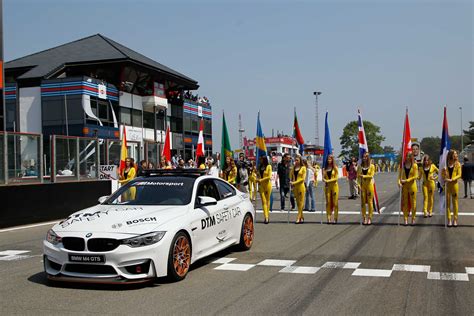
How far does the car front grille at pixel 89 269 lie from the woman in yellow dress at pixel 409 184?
27.9 ft

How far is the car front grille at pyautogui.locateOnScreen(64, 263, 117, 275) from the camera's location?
627 cm

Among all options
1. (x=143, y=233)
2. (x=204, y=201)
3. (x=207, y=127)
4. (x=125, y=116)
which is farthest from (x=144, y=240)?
(x=207, y=127)

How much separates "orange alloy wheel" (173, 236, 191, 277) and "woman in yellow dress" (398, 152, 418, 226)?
24.1 ft

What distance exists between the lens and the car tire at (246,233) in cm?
918

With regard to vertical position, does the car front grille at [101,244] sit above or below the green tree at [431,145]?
below

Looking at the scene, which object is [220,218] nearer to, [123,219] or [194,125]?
[123,219]

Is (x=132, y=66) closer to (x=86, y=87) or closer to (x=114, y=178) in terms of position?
(x=86, y=87)

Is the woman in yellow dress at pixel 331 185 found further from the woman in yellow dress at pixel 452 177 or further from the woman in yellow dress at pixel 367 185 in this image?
the woman in yellow dress at pixel 452 177

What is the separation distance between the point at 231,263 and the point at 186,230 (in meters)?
1.40

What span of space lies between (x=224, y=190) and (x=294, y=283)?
2.72 metres

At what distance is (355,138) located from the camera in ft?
367

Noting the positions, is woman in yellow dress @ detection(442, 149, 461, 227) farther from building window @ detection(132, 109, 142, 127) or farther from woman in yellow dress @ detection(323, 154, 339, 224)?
building window @ detection(132, 109, 142, 127)

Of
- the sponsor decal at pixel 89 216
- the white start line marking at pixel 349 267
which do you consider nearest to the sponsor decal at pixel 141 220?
the sponsor decal at pixel 89 216

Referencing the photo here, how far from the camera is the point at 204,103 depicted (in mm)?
62781
